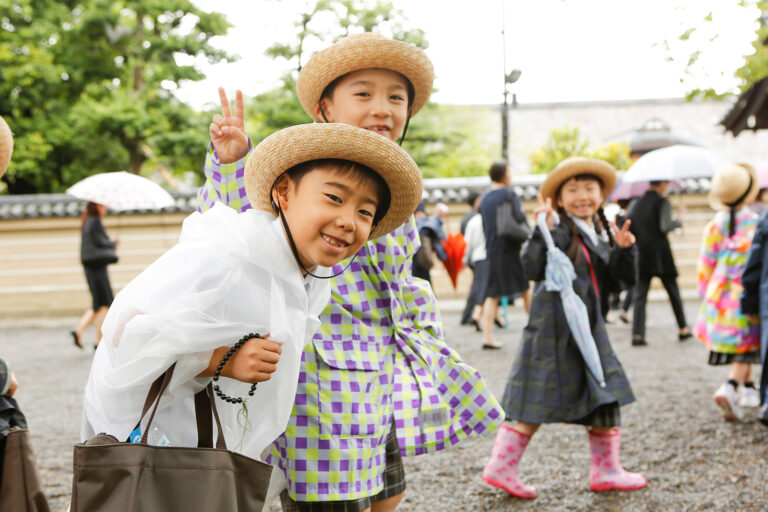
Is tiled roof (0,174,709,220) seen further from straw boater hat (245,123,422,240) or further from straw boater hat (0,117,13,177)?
straw boater hat (245,123,422,240)

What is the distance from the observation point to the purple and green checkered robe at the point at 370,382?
1.98m

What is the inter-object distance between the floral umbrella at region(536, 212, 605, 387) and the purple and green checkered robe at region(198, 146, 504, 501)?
948mm

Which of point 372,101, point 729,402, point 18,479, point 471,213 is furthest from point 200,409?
point 471,213

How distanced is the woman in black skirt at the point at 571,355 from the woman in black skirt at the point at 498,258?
12.5 feet

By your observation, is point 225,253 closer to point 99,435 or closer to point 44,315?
point 99,435

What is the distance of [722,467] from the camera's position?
3.69m

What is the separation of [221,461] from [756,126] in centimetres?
1001

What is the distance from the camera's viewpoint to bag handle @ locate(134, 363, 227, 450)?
1.47 meters

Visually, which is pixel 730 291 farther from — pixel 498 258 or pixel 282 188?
pixel 282 188

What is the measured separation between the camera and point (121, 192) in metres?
7.16

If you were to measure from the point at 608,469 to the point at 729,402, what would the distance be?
5.14 feet

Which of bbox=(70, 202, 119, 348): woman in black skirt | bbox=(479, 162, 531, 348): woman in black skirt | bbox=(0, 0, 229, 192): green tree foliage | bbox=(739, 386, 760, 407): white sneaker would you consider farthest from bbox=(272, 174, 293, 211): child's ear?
bbox=(0, 0, 229, 192): green tree foliage

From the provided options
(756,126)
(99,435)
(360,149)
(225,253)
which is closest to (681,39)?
(360,149)

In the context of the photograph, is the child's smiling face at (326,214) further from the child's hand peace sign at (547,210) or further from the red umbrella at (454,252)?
the red umbrella at (454,252)
